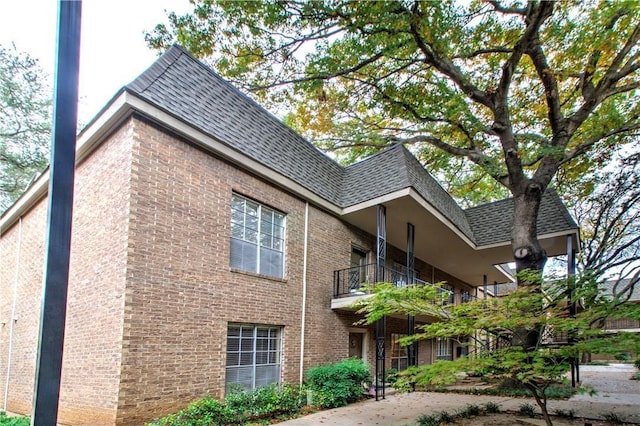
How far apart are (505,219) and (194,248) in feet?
42.1

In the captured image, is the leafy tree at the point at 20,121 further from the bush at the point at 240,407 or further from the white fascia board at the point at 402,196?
the bush at the point at 240,407

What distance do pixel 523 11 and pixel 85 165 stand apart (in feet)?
36.4

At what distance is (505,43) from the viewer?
424 inches

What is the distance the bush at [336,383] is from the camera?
29.0 feet

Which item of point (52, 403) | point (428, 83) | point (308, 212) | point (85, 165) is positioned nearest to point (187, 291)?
point (85, 165)

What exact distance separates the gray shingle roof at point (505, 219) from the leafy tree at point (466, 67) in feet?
6.97

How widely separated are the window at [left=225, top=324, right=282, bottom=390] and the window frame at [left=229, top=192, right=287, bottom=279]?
4.23 feet

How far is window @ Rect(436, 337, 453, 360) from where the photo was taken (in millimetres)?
19617

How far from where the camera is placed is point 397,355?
14875mm

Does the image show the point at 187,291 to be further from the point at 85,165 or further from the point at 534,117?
the point at 534,117

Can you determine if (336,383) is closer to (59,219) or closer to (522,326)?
(522,326)

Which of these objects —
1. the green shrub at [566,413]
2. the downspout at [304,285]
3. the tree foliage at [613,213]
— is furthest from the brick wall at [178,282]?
the tree foliage at [613,213]

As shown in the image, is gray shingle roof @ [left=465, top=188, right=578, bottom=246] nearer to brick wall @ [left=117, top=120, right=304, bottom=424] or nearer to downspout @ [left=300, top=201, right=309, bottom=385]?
downspout @ [left=300, top=201, right=309, bottom=385]

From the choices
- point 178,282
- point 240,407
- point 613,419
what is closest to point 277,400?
point 240,407
